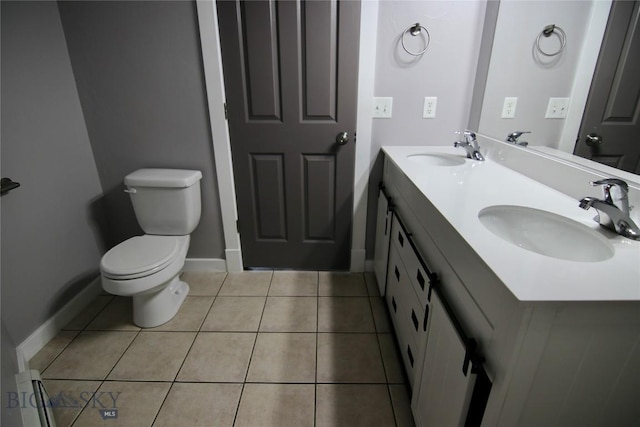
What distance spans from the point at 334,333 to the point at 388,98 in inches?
55.5

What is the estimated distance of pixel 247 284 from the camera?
224 cm

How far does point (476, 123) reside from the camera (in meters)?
1.90

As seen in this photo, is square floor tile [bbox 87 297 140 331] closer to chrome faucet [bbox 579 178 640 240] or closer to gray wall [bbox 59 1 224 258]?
gray wall [bbox 59 1 224 258]

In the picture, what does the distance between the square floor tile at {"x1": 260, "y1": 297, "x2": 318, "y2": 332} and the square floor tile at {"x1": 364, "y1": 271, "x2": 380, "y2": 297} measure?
37cm

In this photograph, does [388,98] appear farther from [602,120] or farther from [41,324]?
[41,324]

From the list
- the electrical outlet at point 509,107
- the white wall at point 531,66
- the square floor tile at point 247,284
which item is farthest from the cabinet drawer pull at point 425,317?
the square floor tile at point 247,284

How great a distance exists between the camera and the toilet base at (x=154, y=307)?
1.82 meters

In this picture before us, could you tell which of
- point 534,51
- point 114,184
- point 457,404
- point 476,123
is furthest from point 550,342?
point 114,184

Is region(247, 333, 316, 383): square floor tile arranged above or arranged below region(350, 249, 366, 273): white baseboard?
below

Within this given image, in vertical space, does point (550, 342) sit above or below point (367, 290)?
above

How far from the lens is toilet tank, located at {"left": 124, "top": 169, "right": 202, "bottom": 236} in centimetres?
192

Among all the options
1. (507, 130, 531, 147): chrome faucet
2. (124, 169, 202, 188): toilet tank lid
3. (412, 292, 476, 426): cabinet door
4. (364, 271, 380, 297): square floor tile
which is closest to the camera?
(412, 292, 476, 426): cabinet door

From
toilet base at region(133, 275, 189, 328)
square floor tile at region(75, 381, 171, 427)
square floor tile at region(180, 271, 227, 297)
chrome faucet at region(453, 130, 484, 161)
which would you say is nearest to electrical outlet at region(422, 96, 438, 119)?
chrome faucet at region(453, 130, 484, 161)

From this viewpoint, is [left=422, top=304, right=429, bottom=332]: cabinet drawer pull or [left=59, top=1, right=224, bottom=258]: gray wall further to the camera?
[left=59, top=1, right=224, bottom=258]: gray wall
